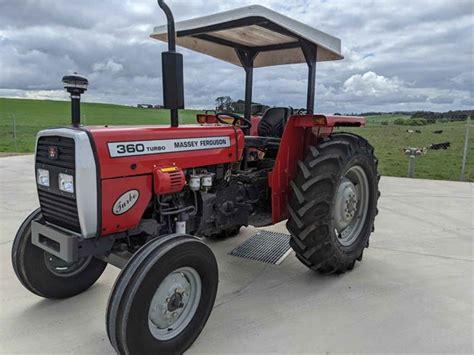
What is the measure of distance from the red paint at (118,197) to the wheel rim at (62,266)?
2.49 ft

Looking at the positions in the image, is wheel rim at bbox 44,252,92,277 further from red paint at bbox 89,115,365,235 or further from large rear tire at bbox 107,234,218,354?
large rear tire at bbox 107,234,218,354

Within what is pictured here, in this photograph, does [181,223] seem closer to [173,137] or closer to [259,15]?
[173,137]

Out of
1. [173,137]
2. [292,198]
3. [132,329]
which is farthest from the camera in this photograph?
[292,198]

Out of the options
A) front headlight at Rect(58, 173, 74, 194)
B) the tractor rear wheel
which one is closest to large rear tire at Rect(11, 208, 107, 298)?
front headlight at Rect(58, 173, 74, 194)

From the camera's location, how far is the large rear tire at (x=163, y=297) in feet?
6.73

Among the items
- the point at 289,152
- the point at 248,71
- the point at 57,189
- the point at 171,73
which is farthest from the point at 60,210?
the point at 248,71

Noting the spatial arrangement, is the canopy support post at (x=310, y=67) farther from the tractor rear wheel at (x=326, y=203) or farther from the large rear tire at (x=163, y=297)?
the large rear tire at (x=163, y=297)

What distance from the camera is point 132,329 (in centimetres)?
205

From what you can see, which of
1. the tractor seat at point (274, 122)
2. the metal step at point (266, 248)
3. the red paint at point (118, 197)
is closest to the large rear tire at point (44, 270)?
the red paint at point (118, 197)

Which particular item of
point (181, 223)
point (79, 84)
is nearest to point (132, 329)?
point (181, 223)

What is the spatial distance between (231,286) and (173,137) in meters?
1.34

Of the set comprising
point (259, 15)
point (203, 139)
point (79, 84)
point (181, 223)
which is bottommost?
point (181, 223)

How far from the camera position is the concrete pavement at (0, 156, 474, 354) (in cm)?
245

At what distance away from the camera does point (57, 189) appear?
242 cm
